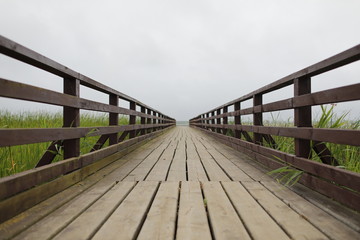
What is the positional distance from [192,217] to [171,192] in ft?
1.61

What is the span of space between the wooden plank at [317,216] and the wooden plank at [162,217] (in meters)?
0.83

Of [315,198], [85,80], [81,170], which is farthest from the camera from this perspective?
[85,80]

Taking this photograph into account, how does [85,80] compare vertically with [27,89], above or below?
above

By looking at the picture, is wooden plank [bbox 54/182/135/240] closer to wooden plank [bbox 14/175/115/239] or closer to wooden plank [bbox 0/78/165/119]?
wooden plank [bbox 14/175/115/239]

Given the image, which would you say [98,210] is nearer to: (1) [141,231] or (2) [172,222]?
(1) [141,231]

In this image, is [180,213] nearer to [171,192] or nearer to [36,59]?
[171,192]

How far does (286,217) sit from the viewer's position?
1.40m

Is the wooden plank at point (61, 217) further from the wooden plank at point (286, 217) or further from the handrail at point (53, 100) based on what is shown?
the wooden plank at point (286, 217)

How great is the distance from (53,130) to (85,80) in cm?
78

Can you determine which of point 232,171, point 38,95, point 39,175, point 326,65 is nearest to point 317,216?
point 326,65

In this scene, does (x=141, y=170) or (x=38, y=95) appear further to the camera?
(x=141, y=170)

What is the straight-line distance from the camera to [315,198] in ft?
5.56

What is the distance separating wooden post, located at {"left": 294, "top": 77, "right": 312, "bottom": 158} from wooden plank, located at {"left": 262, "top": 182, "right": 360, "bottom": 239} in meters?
0.41

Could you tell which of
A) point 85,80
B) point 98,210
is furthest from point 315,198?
point 85,80
